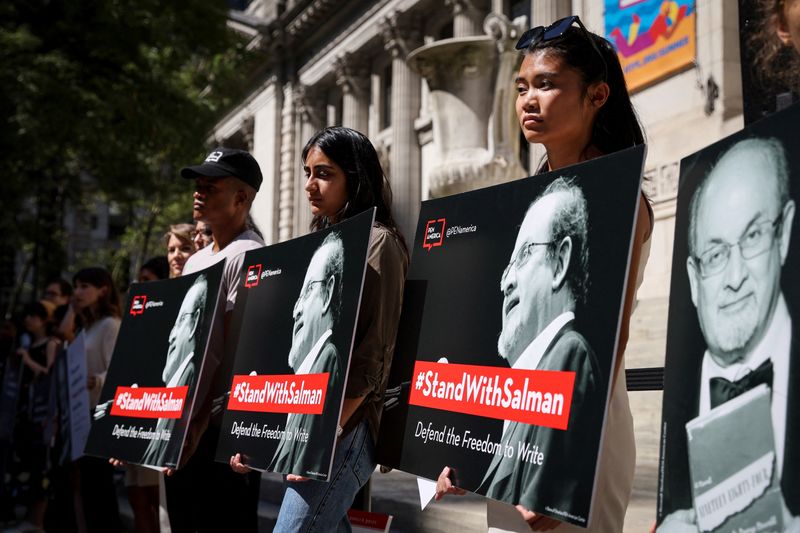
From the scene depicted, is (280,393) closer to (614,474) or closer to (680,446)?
(614,474)

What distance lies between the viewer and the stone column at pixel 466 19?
24984 millimetres

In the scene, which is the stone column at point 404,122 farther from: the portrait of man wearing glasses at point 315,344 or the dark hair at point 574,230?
the dark hair at point 574,230

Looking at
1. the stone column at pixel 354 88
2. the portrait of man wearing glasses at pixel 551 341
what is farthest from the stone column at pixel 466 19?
the portrait of man wearing glasses at pixel 551 341

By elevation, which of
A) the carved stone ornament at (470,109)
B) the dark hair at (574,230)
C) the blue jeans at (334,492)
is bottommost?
the blue jeans at (334,492)

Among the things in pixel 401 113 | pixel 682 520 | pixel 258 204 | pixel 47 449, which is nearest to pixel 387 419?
pixel 682 520

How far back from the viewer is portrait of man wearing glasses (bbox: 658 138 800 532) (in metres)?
1.61

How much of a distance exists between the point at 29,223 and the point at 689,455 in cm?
2139

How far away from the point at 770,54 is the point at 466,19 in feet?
74.9

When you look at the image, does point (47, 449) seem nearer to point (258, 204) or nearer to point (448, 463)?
point (448, 463)

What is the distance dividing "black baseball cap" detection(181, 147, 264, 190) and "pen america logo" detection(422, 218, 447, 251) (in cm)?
145

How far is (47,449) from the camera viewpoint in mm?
7652

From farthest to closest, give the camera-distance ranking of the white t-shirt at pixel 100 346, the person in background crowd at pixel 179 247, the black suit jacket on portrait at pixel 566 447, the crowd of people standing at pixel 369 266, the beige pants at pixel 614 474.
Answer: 1. the white t-shirt at pixel 100 346
2. the person in background crowd at pixel 179 247
3. the crowd of people standing at pixel 369 266
4. the beige pants at pixel 614 474
5. the black suit jacket on portrait at pixel 566 447

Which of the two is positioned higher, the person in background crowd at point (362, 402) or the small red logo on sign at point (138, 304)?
the small red logo on sign at point (138, 304)

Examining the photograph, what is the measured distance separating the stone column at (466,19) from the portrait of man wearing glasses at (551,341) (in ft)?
76.8
